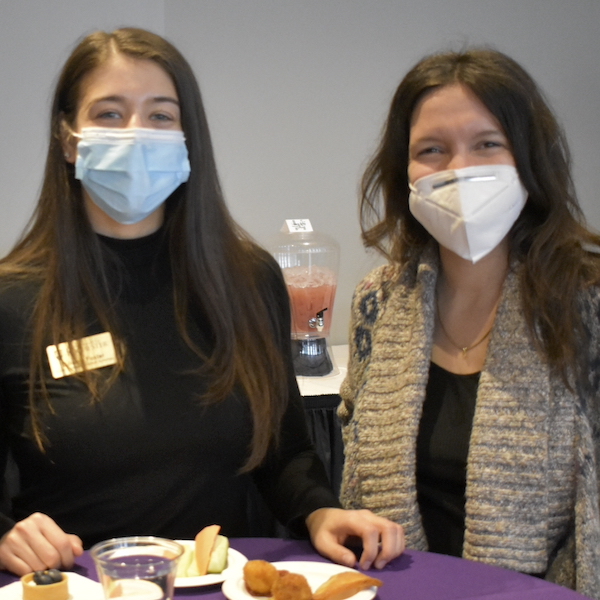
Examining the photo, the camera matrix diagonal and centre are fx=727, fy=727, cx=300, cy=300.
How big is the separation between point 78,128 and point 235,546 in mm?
907

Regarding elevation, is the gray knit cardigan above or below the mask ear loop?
below

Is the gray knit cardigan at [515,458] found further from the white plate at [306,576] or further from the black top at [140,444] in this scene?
the white plate at [306,576]

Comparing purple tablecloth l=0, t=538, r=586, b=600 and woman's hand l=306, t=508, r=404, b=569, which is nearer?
purple tablecloth l=0, t=538, r=586, b=600

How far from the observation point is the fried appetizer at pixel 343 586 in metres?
1.05

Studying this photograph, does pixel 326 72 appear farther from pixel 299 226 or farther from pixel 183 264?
pixel 183 264

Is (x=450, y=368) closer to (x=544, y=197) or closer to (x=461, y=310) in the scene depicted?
(x=461, y=310)

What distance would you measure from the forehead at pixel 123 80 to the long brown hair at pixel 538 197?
59 centimetres

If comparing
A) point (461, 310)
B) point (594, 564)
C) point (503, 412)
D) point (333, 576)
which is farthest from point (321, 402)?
point (333, 576)

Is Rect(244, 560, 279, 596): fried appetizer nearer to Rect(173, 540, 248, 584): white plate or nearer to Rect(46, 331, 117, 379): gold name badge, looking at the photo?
Rect(173, 540, 248, 584): white plate

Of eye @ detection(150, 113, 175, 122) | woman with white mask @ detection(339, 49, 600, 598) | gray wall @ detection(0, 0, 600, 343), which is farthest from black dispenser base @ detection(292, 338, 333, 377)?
eye @ detection(150, 113, 175, 122)

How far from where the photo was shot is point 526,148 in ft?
5.17

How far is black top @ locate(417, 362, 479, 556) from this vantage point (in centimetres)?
158

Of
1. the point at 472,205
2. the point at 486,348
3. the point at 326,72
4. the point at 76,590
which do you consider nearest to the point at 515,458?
the point at 486,348

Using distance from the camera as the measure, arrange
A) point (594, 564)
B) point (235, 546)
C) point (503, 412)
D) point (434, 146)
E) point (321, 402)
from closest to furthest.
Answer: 1. point (235, 546)
2. point (594, 564)
3. point (503, 412)
4. point (434, 146)
5. point (321, 402)
